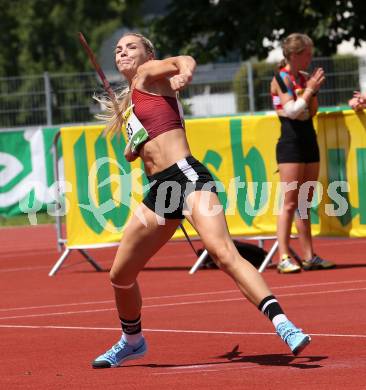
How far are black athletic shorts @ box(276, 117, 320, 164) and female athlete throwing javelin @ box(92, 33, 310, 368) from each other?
16.3 feet

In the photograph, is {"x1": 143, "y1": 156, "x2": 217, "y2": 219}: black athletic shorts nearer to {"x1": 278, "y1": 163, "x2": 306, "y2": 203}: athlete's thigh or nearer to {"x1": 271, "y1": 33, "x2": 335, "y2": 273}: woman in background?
{"x1": 271, "y1": 33, "x2": 335, "y2": 273}: woman in background

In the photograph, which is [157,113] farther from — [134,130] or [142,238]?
[142,238]

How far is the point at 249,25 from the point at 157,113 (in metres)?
20.6

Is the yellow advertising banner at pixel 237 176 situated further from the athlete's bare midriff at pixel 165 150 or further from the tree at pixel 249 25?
the tree at pixel 249 25

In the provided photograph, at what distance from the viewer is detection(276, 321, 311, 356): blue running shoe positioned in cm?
757

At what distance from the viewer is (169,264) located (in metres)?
15.8

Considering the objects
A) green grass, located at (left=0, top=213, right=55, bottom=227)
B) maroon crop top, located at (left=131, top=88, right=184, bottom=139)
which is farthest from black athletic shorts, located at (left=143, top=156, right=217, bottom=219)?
green grass, located at (left=0, top=213, right=55, bottom=227)

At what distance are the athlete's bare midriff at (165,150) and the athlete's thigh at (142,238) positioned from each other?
0.29 m

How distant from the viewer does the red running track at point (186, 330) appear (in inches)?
302

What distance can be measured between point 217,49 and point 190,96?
5.98 meters

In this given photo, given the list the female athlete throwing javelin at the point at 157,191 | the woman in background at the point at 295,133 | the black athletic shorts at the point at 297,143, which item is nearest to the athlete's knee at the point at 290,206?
the woman in background at the point at 295,133

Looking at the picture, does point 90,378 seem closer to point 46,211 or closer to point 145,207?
point 145,207

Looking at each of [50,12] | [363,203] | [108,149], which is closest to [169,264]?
[108,149]

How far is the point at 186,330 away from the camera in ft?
32.2
